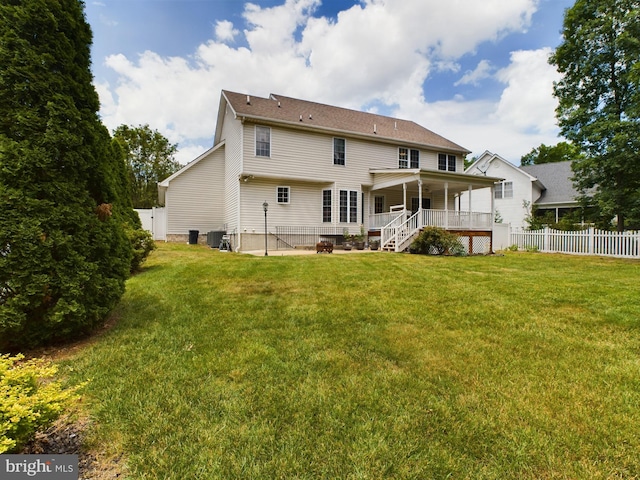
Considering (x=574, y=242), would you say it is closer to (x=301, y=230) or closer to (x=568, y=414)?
(x=301, y=230)

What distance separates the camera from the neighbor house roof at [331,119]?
15.4 metres

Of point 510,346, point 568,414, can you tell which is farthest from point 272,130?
point 568,414

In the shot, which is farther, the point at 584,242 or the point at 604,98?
the point at 604,98

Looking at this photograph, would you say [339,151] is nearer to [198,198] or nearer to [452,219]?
[452,219]

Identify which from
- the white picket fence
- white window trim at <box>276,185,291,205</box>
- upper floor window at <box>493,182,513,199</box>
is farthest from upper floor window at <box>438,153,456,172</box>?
white window trim at <box>276,185,291,205</box>

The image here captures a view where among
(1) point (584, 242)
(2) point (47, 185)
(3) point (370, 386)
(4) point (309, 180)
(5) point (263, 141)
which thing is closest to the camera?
(3) point (370, 386)

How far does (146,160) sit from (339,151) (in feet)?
80.9

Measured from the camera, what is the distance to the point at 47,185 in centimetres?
350

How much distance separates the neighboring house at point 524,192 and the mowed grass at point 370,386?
21.9 meters

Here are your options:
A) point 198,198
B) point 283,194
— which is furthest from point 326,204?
point 198,198

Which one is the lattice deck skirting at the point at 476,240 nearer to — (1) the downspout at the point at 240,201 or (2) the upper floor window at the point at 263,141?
(2) the upper floor window at the point at 263,141

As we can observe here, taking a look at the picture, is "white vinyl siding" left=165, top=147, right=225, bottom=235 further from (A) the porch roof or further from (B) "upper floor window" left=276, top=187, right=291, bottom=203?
(A) the porch roof

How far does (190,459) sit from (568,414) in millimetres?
2699

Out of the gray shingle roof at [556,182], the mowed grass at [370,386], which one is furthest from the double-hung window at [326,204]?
the gray shingle roof at [556,182]
